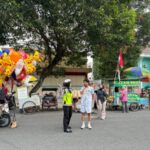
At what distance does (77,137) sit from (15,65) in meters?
3.80

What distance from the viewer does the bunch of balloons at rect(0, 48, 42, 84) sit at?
13.3 metres

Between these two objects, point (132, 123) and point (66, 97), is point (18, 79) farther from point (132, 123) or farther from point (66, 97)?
point (132, 123)

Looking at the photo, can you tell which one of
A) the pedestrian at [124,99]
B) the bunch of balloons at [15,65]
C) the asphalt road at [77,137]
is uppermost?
the bunch of balloons at [15,65]

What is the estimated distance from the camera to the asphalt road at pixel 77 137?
A: 9867mm

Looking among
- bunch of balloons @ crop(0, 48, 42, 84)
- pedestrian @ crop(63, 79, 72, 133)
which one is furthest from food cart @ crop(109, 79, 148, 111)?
pedestrian @ crop(63, 79, 72, 133)

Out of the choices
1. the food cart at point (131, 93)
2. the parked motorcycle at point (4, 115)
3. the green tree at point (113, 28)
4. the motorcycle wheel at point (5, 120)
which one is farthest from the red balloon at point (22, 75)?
the food cart at point (131, 93)

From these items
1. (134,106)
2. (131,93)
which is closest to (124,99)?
(134,106)

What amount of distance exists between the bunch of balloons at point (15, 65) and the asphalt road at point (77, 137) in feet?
6.44

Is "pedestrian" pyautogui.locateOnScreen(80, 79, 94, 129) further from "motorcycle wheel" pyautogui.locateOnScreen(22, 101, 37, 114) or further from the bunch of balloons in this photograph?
"motorcycle wheel" pyautogui.locateOnScreen(22, 101, 37, 114)

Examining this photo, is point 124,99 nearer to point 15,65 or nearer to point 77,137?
point 15,65

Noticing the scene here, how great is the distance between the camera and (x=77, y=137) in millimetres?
11398

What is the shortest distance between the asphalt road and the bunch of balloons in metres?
1.96

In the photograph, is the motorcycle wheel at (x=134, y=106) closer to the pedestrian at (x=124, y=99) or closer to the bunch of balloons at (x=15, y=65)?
the pedestrian at (x=124, y=99)

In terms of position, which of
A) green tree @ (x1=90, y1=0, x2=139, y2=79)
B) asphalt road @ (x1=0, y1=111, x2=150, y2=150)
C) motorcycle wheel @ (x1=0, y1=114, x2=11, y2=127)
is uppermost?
green tree @ (x1=90, y1=0, x2=139, y2=79)
